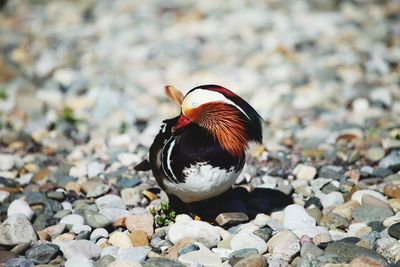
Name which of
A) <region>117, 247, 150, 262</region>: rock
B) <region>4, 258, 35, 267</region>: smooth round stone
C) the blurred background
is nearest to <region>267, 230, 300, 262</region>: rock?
<region>117, 247, 150, 262</region>: rock

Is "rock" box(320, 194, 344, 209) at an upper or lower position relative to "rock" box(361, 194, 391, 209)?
lower

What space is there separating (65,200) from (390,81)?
15.1ft

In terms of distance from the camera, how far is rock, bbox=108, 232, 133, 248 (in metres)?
4.37

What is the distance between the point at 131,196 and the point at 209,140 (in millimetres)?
1220

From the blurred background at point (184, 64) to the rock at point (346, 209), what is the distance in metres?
1.56

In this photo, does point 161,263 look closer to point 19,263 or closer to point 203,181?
point 203,181

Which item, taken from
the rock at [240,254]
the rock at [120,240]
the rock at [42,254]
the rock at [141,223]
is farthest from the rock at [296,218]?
the rock at [42,254]

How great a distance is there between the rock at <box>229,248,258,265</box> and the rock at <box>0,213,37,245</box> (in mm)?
1345

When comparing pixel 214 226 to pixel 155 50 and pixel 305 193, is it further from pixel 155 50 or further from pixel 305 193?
pixel 155 50

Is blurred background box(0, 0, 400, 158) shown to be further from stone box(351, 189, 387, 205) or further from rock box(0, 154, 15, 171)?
stone box(351, 189, 387, 205)

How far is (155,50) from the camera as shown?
9.67 m

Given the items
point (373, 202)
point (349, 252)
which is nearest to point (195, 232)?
point (349, 252)

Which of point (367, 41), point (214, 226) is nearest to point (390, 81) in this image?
point (367, 41)

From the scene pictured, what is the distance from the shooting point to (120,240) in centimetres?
440
